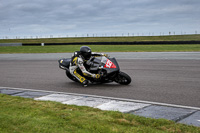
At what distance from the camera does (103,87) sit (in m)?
9.71

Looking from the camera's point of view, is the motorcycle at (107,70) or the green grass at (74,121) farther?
the motorcycle at (107,70)

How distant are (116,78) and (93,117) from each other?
453 cm

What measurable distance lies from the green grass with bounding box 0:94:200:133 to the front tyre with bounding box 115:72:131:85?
364cm

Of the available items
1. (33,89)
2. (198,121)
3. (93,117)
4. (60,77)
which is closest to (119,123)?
(93,117)

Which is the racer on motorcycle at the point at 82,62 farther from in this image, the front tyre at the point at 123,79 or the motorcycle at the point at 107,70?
the front tyre at the point at 123,79

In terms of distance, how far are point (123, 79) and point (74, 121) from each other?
4.92 meters

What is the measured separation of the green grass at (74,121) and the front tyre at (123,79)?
12.0ft

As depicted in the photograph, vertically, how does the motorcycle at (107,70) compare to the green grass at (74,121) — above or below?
above

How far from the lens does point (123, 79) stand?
989cm

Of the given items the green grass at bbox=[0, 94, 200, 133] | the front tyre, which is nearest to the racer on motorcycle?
the front tyre

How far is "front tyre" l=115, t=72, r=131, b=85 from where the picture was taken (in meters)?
9.80

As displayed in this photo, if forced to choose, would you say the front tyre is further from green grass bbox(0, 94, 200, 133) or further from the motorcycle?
green grass bbox(0, 94, 200, 133)

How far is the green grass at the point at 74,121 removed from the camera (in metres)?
4.72

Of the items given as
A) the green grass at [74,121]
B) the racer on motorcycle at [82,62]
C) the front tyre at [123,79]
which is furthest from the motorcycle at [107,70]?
the green grass at [74,121]
